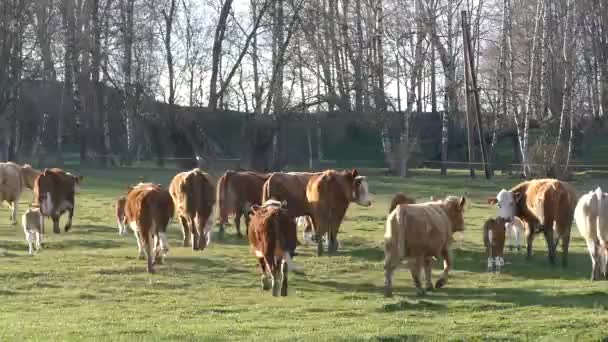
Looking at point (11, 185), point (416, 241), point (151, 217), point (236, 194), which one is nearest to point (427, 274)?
point (416, 241)

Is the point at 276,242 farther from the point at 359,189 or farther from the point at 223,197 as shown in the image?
the point at 223,197

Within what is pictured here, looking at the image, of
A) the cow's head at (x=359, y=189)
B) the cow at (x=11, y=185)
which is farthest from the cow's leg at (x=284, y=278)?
the cow at (x=11, y=185)

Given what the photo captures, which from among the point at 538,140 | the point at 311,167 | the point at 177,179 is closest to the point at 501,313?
the point at 177,179

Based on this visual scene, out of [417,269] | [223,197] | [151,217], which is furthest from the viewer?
[223,197]

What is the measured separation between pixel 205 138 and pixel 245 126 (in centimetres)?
206

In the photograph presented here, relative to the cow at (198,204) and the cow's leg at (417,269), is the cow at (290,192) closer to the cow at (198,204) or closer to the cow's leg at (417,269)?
the cow at (198,204)

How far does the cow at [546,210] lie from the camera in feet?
68.7

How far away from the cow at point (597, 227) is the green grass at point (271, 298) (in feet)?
1.70

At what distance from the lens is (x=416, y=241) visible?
16.0 meters

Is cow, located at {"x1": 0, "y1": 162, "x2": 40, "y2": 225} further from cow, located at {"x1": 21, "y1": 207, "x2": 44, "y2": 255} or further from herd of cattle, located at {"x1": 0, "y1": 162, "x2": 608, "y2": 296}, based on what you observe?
cow, located at {"x1": 21, "y1": 207, "x2": 44, "y2": 255}

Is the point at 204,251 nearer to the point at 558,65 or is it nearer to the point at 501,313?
the point at 501,313

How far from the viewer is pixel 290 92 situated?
53.3 meters

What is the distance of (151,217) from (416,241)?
203 inches

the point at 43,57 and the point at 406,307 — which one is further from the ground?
the point at 43,57
